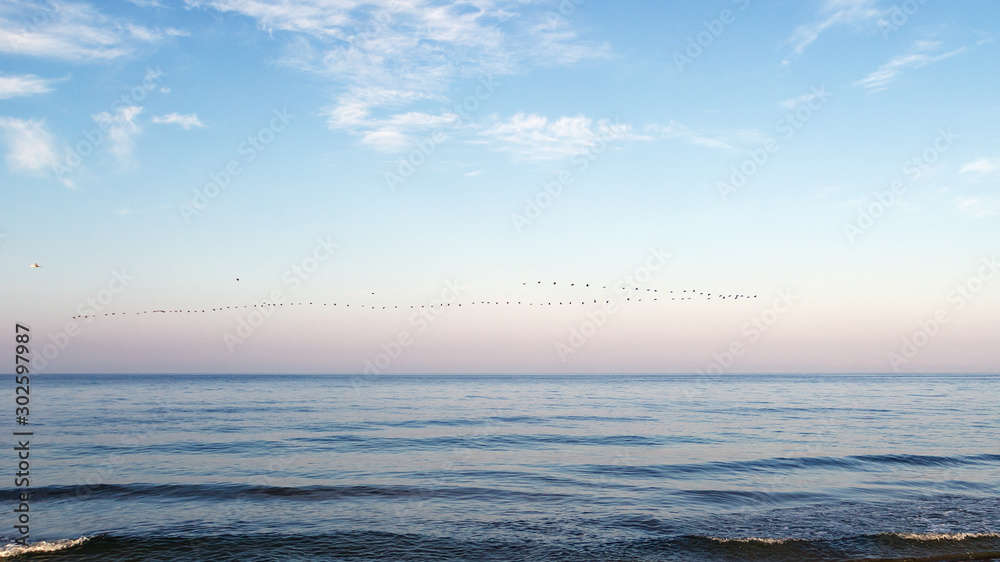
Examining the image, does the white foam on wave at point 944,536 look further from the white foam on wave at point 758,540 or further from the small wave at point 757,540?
the white foam on wave at point 758,540

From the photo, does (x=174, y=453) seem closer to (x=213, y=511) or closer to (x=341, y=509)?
(x=213, y=511)

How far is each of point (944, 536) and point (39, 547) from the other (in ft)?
75.6

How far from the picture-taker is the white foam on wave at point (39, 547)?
14766 mm

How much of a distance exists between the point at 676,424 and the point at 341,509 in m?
29.8

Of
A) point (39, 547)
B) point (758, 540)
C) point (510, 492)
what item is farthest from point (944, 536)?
point (39, 547)

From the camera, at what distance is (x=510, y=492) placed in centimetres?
2164

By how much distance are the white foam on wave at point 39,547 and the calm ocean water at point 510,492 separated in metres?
0.07

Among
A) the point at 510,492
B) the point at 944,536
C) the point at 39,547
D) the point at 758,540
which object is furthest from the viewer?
the point at 510,492

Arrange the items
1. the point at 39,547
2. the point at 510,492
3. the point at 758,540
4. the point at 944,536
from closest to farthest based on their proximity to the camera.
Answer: the point at 39,547 → the point at 758,540 → the point at 944,536 → the point at 510,492

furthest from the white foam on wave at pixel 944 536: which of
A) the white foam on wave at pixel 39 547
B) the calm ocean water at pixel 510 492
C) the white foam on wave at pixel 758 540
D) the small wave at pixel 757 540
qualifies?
the white foam on wave at pixel 39 547

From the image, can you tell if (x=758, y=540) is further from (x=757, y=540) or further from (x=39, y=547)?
(x=39, y=547)

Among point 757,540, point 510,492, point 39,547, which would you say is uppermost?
point 757,540

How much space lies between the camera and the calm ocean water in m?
15.4

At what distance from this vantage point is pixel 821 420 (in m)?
45.7
